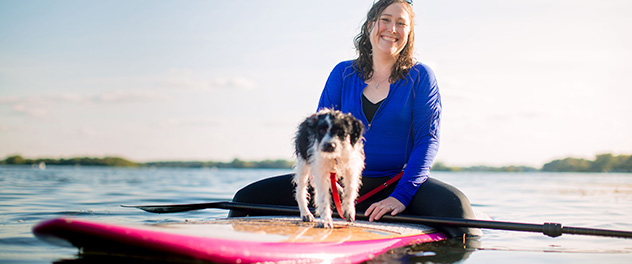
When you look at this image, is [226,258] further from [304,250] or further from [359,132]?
[359,132]

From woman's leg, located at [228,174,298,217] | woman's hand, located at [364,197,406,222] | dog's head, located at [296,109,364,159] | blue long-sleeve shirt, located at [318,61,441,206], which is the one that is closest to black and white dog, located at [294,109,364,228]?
dog's head, located at [296,109,364,159]

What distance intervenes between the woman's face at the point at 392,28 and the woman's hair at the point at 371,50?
7 centimetres

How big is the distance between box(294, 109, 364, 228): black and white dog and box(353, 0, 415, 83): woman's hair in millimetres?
1216

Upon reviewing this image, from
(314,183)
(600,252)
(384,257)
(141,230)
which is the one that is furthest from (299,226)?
(600,252)

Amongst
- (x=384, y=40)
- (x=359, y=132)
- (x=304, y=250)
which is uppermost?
(x=384, y=40)

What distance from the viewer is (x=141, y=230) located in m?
2.89

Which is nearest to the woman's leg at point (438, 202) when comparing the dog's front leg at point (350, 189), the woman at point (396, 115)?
the woman at point (396, 115)

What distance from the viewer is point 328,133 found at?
335 centimetres

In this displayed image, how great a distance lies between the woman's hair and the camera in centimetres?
458

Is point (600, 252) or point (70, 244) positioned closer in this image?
point (70, 244)

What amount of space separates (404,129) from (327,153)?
4.77 ft

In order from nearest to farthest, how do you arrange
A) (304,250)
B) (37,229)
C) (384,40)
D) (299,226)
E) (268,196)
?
(37,229), (304,250), (299,226), (384,40), (268,196)

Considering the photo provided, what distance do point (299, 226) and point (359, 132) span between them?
2.89 feet

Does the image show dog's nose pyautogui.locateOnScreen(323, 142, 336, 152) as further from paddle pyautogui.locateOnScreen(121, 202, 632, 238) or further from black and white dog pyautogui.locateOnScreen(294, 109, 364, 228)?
paddle pyautogui.locateOnScreen(121, 202, 632, 238)
